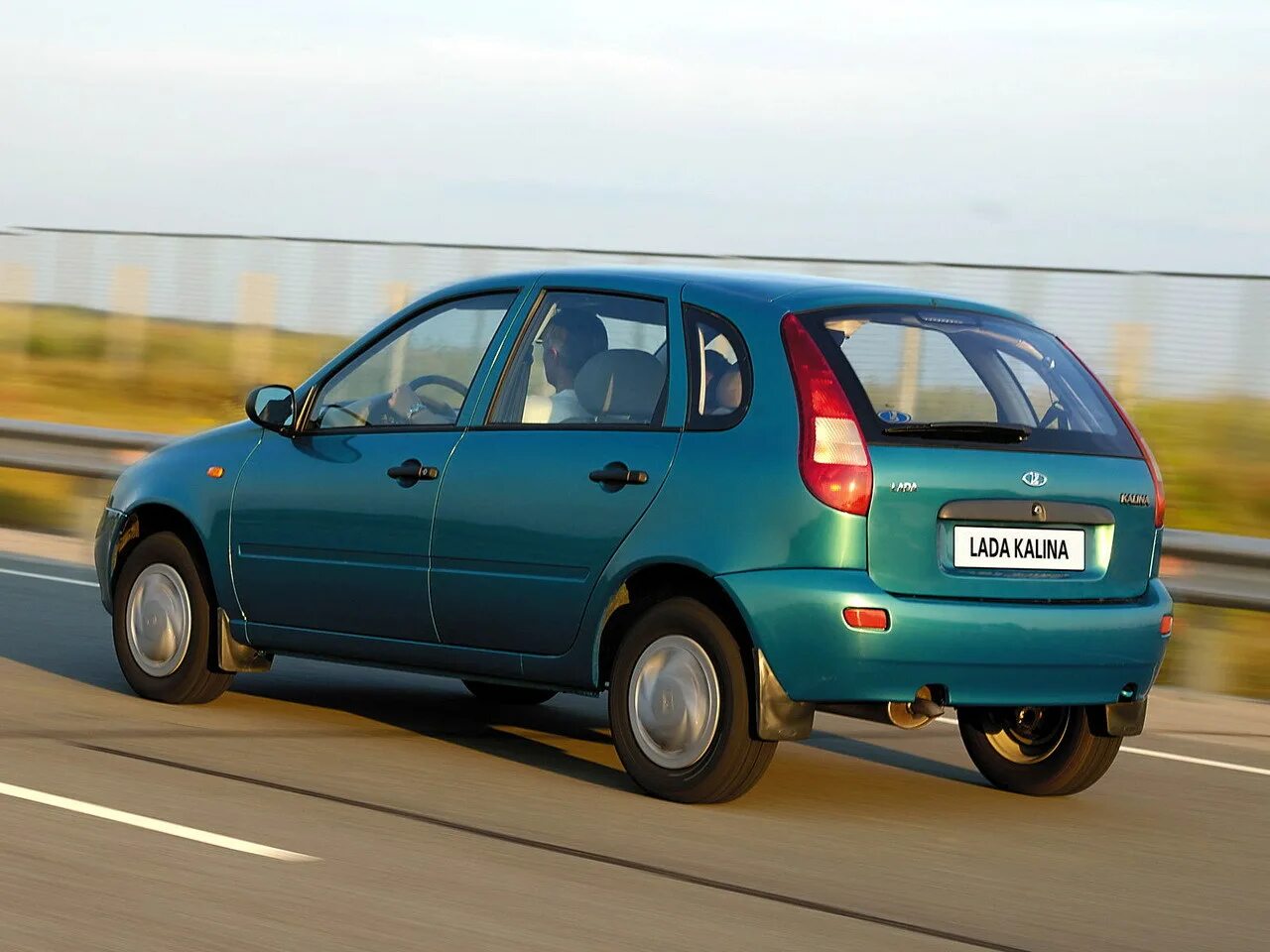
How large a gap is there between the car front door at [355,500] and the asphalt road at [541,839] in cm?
49

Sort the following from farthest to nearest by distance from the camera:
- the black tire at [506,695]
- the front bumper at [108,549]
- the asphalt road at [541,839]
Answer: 1. the black tire at [506,695]
2. the front bumper at [108,549]
3. the asphalt road at [541,839]

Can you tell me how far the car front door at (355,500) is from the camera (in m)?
8.11

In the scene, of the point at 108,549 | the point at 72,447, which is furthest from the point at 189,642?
the point at 72,447

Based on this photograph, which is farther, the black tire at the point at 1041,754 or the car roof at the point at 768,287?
the black tire at the point at 1041,754

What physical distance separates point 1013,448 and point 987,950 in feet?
6.76

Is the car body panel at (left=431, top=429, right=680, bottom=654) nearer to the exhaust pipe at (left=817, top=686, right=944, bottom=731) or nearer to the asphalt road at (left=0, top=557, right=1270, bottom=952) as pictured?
the asphalt road at (left=0, top=557, right=1270, bottom=952)

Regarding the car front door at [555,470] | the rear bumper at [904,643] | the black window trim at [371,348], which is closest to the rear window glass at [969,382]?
the rear bumper at [904,643]

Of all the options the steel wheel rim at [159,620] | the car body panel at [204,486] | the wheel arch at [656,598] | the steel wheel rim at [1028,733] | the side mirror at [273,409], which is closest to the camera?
the wheel arch at [656,598]

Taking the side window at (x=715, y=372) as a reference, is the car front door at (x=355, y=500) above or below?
below

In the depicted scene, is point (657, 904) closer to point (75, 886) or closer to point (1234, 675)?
point (75, 886)

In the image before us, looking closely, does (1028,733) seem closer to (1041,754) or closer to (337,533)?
(1041,754)

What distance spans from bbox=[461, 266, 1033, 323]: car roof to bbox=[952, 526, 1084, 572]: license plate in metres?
0.86

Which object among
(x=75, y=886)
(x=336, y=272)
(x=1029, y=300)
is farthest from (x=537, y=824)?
Answer: (x=336, y=272)

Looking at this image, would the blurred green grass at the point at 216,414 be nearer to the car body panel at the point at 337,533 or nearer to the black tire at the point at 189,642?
the car body panel at the point at 337,533
